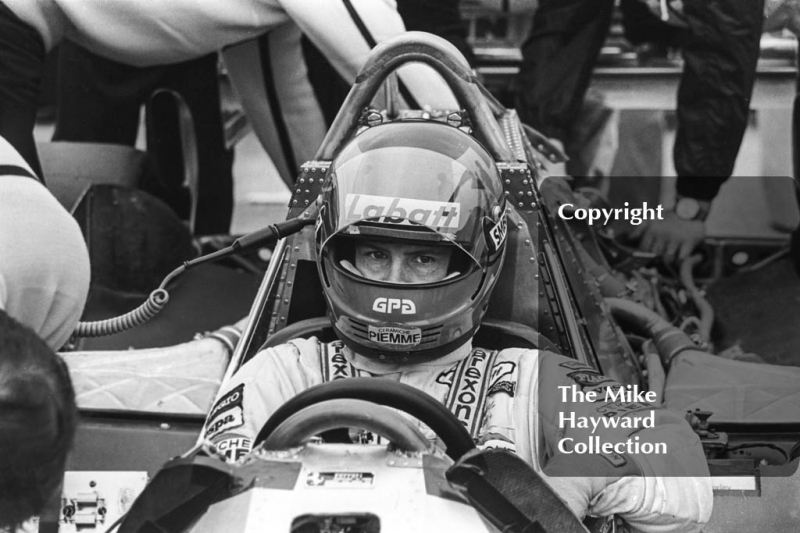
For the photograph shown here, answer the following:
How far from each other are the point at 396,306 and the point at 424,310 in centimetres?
6

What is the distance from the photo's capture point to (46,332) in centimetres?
331

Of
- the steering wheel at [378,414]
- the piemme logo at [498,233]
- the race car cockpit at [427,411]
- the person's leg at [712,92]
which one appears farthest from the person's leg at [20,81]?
the steering wheel at [378,414]

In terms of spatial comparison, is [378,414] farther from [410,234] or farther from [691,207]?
[691,207]

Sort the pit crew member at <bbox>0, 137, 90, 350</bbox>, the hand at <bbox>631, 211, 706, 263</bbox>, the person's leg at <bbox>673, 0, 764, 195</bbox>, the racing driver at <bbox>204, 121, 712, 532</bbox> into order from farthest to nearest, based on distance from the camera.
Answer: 1. the hand at <bbox>631, 211, 706, 263</bbox>
2. the person's leg at <bbox>673, 0, 764, 195</bbox>
3. the pit crew member at <bbox>0, 137, 90, 350</bbox>
4. the racing driver at <bbox>204, 121, 712, 532</bbox>

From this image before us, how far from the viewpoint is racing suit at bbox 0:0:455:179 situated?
3596 mm

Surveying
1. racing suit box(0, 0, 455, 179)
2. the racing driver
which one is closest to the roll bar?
the racing driver

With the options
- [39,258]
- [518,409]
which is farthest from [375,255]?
[39,258]

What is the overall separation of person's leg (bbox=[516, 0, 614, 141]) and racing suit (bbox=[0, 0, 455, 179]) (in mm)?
575

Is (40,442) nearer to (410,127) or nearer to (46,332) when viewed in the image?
(410,127)

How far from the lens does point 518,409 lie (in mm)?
2344

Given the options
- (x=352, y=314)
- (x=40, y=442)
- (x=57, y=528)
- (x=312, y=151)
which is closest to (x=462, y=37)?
(x=312, y=151)

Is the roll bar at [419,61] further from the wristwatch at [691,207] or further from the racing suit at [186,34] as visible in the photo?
the wristwatch at [691,207]

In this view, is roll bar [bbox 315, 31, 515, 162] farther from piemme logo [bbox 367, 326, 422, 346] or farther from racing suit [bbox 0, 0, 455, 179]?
racing suit [bbox 0, 0, 455, 179]

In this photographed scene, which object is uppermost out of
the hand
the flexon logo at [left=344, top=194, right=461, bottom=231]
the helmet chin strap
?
the flexon logo at [left=344, top=194, right=461, bottom=231]
